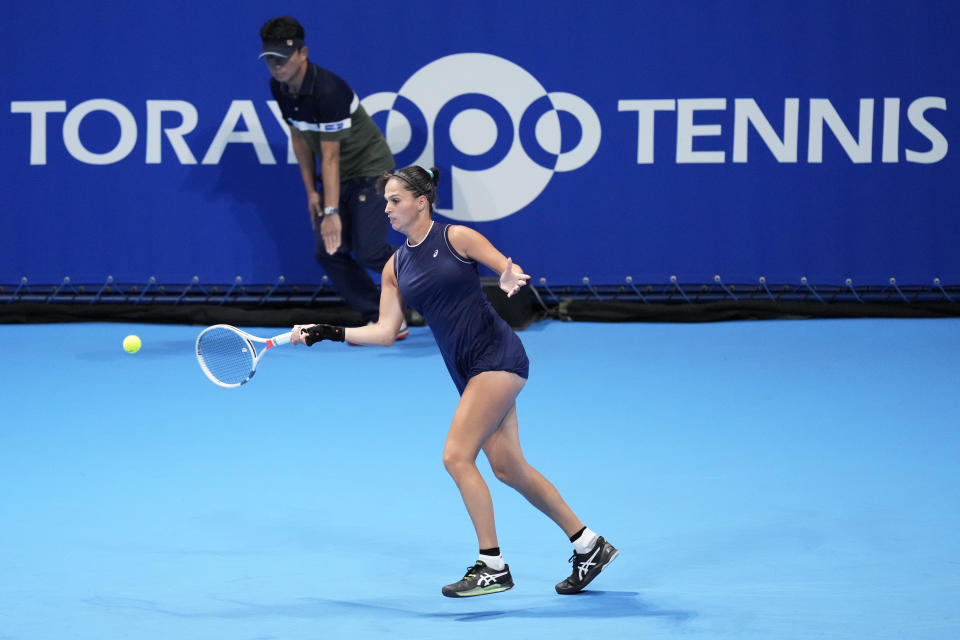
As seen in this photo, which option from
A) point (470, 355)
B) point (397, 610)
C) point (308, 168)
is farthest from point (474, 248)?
point (308, 168)

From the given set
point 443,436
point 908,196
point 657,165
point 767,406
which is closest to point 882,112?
point 908,196

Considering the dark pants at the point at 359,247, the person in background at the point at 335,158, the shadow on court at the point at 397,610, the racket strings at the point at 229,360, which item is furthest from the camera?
the dark pants at the point at 359,247

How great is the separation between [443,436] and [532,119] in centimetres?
367

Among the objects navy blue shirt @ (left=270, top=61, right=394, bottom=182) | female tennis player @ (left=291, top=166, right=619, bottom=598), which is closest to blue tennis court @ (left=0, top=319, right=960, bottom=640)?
female tennis player @ (left=291, top=166, right=619, bottom=598)

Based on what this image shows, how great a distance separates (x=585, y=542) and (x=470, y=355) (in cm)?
80

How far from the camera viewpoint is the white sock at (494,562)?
4.41 metres

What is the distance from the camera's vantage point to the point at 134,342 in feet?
25.2

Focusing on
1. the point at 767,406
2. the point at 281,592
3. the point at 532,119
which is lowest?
the point at 767,406

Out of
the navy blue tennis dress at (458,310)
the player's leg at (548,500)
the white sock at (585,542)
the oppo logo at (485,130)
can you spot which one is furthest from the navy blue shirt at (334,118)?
the white sock at (585,542)

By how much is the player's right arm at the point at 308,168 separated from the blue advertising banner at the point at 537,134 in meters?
0.82

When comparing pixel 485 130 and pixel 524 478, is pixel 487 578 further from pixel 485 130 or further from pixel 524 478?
pixel 485 130

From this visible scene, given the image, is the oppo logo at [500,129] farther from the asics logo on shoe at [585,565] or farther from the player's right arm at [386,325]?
the asics logo on shoe at [585,565]

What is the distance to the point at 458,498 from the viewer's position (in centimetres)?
555

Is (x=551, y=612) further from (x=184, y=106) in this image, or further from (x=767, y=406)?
(x=184, y=106)
